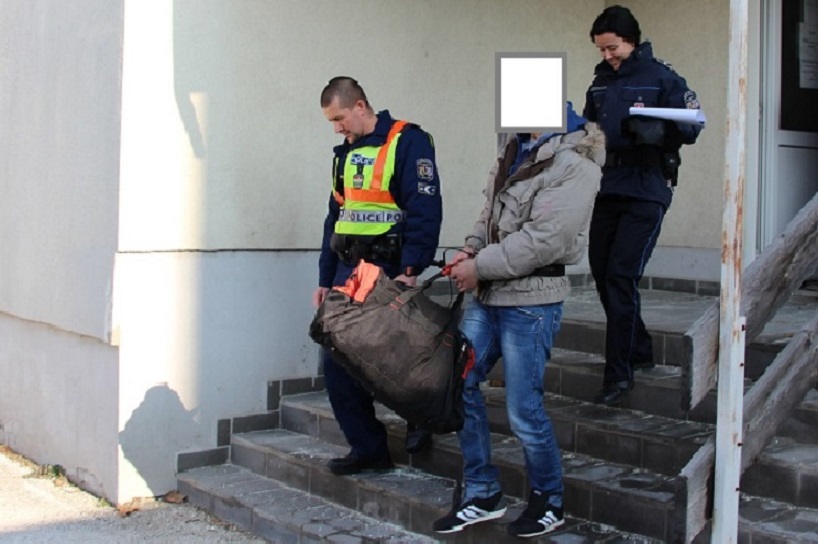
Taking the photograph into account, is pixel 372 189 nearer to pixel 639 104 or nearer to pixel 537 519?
pixel 639 104

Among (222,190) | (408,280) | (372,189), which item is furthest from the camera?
(222,190)

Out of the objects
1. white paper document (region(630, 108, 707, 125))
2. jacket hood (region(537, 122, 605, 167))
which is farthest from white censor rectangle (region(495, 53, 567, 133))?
white paper document (region(630, 108, 707, 125))

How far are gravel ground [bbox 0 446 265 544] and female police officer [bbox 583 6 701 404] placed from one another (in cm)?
203

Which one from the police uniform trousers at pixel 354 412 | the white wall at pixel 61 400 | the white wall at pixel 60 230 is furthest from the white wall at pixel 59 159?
the police uniform trousers at pixel 354 412

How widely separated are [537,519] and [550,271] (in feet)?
3.19

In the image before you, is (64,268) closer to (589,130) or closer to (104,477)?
(104,477)

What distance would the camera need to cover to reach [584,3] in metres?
8.03

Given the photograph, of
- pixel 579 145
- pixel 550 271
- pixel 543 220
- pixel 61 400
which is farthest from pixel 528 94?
pixel 61 400

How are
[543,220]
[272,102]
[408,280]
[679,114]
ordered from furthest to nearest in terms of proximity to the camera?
[272,102], [408,280], [679,114], [543,220]

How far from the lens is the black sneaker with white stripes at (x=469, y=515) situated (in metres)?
4.48

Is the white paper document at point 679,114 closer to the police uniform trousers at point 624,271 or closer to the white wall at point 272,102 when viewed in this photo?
the police uniform trousers at point 624,271

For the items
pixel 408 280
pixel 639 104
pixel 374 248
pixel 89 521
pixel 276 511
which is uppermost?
pixel 639 104

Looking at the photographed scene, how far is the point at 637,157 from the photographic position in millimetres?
5176

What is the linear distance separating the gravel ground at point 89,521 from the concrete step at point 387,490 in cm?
43
